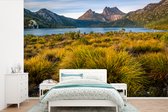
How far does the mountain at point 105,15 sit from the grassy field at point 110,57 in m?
0.54

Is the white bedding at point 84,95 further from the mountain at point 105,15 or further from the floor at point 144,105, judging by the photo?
the mountain at point 105,15

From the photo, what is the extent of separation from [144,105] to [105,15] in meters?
3.29

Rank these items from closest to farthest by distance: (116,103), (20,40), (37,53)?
(116,103) → (20,40) → (37,53)

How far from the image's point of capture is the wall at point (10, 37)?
25.5ft

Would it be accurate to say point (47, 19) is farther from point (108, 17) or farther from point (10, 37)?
point (10, 37)

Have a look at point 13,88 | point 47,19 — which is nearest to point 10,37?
point 13,88

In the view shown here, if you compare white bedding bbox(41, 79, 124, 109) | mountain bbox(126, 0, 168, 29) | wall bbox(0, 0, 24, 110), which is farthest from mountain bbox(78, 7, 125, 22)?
white bedding bbox(41, 79, 124, 109)

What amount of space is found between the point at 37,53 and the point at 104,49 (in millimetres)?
1868

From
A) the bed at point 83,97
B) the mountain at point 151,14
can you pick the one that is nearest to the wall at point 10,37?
the bed at point 83,97

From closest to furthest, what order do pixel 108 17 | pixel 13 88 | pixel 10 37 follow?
pixel 13 88 → pixel 10 37 → pixel 108 17

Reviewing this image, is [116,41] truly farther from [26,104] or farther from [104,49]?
[26,104]

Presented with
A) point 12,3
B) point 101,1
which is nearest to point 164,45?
point 101,1

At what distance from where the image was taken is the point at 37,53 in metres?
10.1

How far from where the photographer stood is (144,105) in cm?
824
